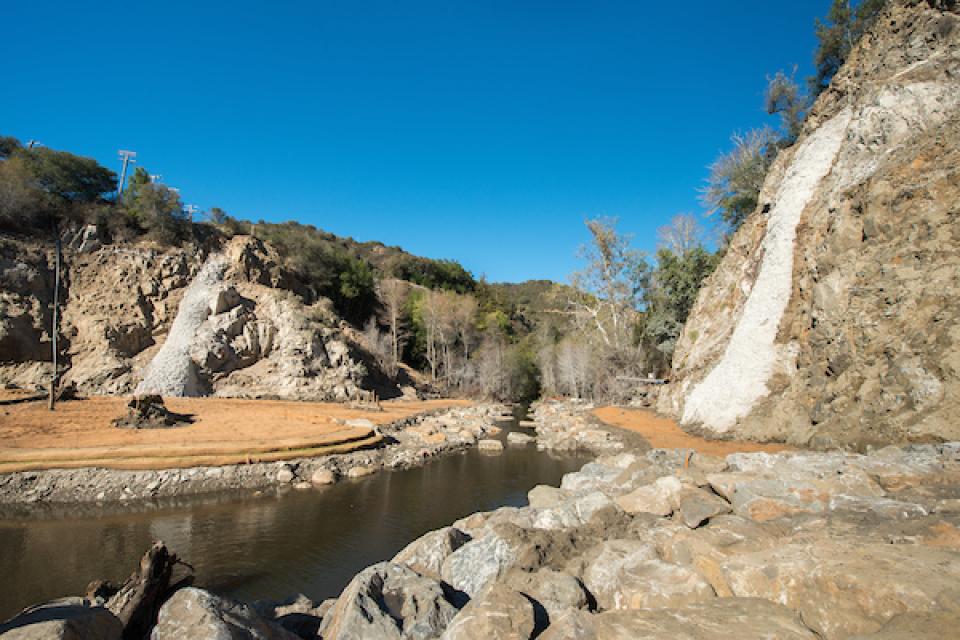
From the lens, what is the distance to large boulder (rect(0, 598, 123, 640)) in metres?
2.83

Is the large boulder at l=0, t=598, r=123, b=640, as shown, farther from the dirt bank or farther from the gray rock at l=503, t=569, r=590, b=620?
the dirt bank

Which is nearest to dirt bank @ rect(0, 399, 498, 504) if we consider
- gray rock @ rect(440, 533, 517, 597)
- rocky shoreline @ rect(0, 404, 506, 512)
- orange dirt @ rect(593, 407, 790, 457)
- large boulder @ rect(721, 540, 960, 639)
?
rocky shoreline @ rect(0, 404, 506, 512)

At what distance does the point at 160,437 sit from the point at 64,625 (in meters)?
13.6

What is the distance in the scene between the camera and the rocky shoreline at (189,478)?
1105 centimetres

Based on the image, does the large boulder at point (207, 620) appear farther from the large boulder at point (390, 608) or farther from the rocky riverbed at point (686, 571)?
the large boulder at point (390, 608)

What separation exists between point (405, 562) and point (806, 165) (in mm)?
17994

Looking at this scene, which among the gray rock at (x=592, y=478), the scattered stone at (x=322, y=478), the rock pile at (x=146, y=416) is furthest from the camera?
the rock pile at (x=146, y=416)

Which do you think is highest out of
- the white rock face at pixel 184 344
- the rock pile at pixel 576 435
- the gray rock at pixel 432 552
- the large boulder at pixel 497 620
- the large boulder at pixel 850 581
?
the white rock face at pixel 184 344

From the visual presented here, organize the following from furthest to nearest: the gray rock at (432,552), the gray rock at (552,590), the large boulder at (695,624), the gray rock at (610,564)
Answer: the gray rock at (432,552) → the gray rock at (610,564) → the gray rock at (552,590) → the large boulder at (695,624)

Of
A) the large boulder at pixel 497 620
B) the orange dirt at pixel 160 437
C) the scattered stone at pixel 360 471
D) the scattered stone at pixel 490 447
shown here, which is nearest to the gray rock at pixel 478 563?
the large boulder at pixel 497 620

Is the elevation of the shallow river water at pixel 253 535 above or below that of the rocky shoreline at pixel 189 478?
below

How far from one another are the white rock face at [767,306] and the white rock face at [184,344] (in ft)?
82.3

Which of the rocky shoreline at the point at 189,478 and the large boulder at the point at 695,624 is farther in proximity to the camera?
the rocky shoreline at the point at 189,478

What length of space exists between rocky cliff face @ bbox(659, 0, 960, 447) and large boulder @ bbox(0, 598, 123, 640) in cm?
1237
